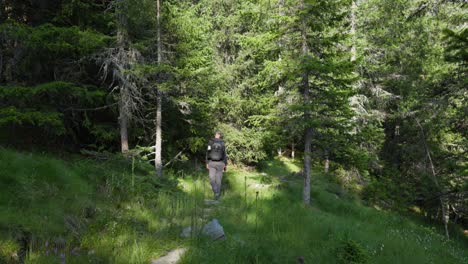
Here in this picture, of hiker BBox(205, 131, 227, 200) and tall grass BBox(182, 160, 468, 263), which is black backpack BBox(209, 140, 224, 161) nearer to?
hiker BBox(205, 131, 227, 200)

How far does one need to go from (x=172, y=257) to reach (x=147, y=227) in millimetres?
Result: 1188

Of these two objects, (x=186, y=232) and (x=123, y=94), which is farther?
(x=123, y=94)

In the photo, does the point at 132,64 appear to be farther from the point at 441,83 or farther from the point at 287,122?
the point at 441,83

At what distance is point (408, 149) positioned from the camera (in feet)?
54.4

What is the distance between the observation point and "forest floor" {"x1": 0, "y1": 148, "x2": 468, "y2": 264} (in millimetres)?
4867

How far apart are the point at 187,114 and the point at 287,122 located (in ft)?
13.9

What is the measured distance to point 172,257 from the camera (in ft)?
16.4

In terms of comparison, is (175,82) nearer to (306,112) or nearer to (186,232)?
(306,112)

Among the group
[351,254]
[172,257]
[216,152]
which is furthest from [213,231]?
[216,152]

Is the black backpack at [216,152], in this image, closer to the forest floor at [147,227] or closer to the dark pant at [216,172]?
the dark pant at [216,172]

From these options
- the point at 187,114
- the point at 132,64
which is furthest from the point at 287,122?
the point at 132,64

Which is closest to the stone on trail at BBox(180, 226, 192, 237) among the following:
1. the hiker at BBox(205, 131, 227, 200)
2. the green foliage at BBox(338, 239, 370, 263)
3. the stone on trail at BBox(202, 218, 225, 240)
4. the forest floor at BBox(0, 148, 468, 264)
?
the forest floor at BBox(0, 148, 468, 264)

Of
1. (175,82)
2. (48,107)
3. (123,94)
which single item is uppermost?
(175,82)

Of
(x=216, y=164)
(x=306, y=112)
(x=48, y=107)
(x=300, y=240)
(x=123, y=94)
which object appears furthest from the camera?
(x=123, y=94)
